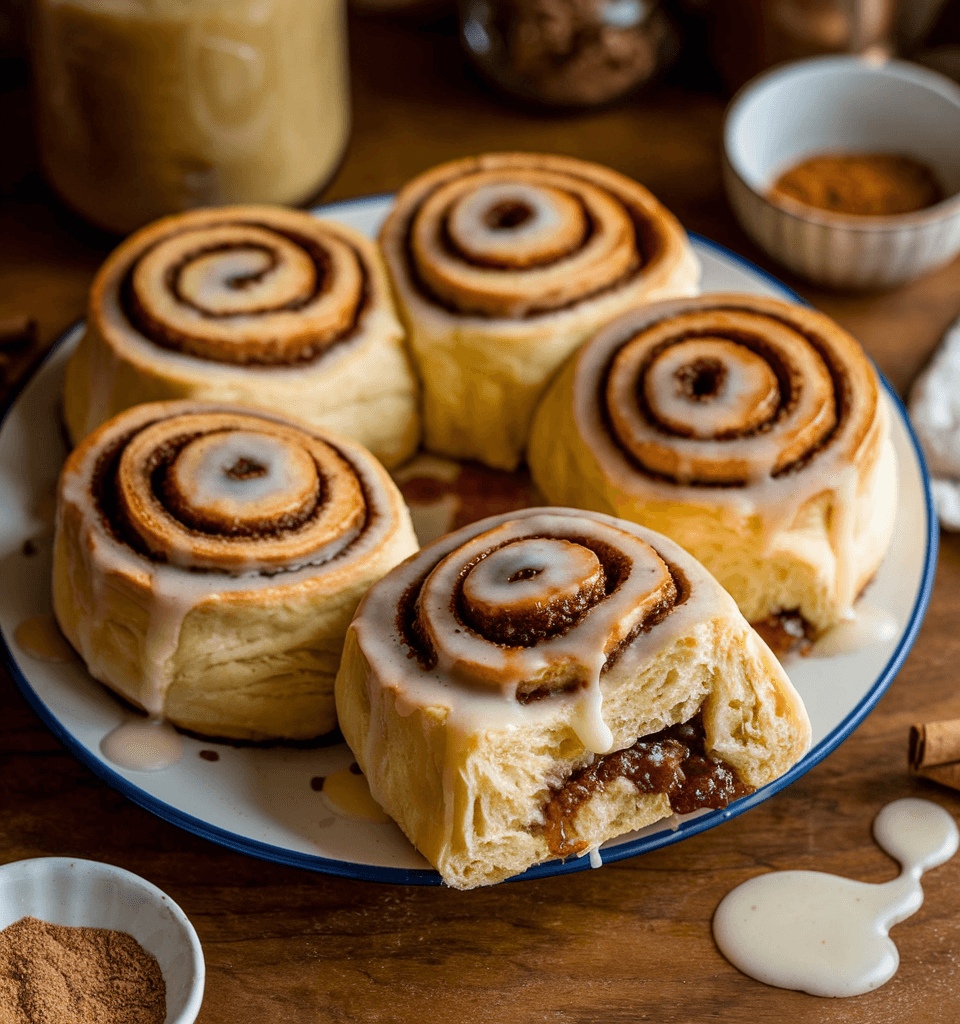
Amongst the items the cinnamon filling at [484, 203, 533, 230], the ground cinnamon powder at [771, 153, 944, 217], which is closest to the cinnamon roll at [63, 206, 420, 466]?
the cinnamon filling at [484, 203, 533, 230]

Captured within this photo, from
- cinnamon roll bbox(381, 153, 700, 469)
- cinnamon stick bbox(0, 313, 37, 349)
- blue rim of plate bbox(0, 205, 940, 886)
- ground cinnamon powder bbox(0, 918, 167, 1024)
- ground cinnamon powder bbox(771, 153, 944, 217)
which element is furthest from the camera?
ground cinnamon powder bbox(771, 153, 944, 217)

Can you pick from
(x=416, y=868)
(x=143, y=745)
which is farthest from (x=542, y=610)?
(x=143, y=745)

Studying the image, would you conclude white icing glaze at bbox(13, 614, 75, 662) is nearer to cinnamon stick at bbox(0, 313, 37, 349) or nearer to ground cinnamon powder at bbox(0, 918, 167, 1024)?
ground cinnamon powder at bbox(0, 918, 167, 1024)

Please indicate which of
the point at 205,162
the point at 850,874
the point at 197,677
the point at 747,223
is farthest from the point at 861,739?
the point at 205,162

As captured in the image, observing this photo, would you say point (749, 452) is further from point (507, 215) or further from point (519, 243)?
point (507, 215)

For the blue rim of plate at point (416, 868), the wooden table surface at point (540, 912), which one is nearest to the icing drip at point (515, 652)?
the blue rim of plate at point (416, 868)

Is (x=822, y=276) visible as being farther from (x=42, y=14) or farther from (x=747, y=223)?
(x=42, y=14)
